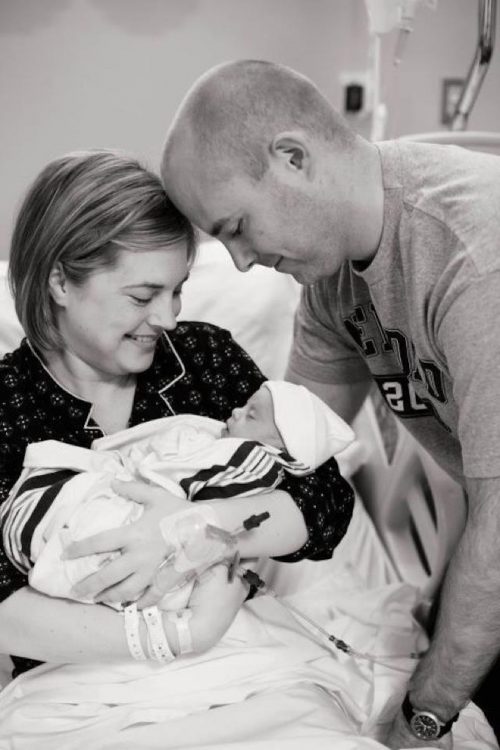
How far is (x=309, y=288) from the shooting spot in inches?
75.4

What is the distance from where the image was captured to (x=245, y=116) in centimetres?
140

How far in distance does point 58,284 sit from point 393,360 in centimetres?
A: 69

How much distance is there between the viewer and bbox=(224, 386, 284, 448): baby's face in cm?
154

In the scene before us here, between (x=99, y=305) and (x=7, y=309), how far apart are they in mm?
658

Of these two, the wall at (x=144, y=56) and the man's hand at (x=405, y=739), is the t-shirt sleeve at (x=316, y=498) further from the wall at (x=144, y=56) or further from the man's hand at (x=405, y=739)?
the wall at (x=144, y=56)

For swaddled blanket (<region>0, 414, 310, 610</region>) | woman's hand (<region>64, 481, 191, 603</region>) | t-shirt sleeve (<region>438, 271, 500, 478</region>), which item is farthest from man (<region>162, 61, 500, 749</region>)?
woman's hand (<region>64, 481, 191, 603</region>)

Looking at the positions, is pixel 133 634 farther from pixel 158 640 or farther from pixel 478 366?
pixel 478 366

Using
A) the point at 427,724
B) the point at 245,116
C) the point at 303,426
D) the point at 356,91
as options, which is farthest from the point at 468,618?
the point at 356,91

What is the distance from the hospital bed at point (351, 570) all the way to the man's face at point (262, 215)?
660 millimetres

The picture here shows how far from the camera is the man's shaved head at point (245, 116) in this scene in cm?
140

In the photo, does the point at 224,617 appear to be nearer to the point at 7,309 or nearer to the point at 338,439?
Result: the point at 338,439

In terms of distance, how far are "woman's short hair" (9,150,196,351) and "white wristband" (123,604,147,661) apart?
0.60 metres

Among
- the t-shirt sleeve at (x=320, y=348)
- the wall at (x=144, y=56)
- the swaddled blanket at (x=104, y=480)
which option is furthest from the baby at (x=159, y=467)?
the wall at (x=144, y=56)

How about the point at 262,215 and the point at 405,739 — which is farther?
the point at 405,739
